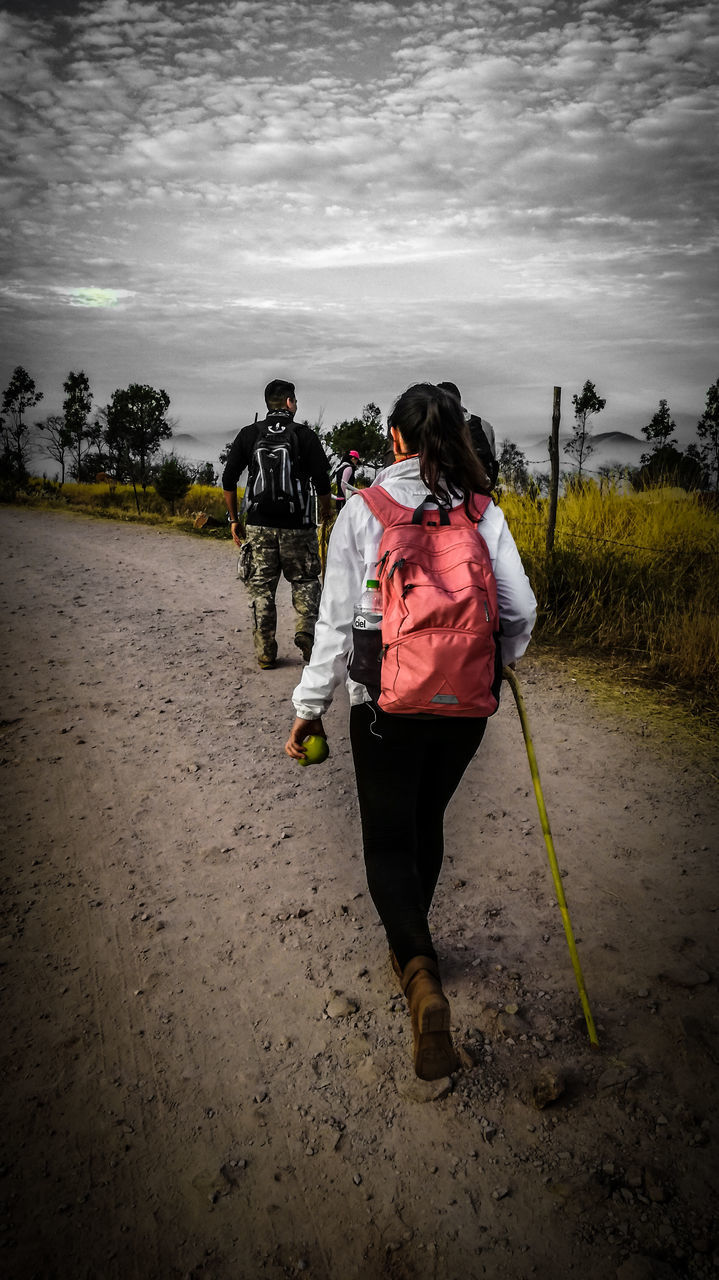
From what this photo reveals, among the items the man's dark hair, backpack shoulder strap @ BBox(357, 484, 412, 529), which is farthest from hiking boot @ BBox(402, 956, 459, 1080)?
the man's dark hair

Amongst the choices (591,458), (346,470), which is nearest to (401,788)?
(346,470)

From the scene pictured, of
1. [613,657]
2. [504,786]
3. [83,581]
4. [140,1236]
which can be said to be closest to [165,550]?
[83,581]

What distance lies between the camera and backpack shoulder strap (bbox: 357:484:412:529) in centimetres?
198

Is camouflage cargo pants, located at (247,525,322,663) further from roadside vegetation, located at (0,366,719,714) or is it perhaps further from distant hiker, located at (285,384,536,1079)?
distant hiker, located at (285,384,536,1079)

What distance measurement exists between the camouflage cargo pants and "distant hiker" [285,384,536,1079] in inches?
128

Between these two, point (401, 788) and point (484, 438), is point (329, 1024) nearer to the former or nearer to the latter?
point (401, 788)

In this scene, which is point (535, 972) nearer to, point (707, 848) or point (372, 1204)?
point (372, 1204)

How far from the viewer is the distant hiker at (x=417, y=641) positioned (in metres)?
1.86

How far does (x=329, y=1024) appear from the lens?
92.1 inches

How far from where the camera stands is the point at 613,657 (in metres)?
5.94

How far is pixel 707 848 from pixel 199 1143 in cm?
259

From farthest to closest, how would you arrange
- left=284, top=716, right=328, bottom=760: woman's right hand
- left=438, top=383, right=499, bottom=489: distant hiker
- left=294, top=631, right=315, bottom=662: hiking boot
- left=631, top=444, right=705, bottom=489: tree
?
left=631, top=444, right=705, bottom=489: tree → left=294, top=631, right=315, bottom=662: hiking boot → left=438, top=383, right=499, bottom=489: distant hiker → left=284, top=716, right=328, bottom=760: woman's right hand

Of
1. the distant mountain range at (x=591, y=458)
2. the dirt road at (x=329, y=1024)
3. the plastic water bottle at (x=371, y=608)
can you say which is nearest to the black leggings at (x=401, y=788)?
the plastic water bottle at (x=371, y=608)

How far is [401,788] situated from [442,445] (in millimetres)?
1013
